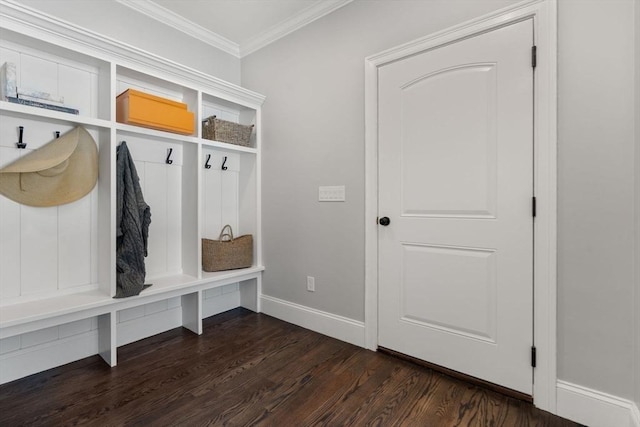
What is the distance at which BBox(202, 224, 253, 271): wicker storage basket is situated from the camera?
254 centimetres

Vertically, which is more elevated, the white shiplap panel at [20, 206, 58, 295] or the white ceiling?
the white ceiling

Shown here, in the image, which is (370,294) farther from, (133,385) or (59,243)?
(59,243)

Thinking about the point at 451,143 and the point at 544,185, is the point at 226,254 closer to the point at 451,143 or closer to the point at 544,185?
the point at 451,143

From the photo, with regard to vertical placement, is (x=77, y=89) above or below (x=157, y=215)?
above

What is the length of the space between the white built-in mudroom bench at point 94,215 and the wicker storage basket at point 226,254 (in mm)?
81

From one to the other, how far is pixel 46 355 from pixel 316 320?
175cm

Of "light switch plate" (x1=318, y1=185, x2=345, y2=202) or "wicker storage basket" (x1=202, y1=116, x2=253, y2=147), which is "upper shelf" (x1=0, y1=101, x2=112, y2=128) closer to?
"wicker storage basket" (x1=202, y1=116, x2=253, y2=147)

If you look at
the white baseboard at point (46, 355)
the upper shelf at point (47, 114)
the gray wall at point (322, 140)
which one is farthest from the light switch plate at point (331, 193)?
the white baseboard at point (46, 355)

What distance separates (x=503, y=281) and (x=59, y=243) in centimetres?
266

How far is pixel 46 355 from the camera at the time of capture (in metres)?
1.89

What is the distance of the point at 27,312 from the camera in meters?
1.63

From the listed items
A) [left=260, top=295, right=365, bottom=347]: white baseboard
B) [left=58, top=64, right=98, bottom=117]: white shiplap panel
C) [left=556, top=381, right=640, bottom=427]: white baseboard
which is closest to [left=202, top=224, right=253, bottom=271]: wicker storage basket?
[left=260, top=295, right=365, bottom=347]: white baseboard

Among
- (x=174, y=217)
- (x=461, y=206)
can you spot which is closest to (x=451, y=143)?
(x=461, y=206)

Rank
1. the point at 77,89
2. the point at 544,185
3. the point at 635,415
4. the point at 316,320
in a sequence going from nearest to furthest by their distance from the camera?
1. the point at 635,415
2. the point at 544,185
3. the point at 77,89
4. the point at 316,320
